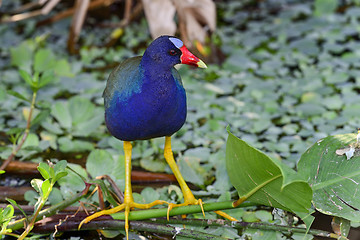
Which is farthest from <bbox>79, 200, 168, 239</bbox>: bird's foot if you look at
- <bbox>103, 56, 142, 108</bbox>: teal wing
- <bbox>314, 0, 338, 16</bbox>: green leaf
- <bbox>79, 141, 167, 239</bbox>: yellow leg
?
<bbox>314, 0, 338, 16</bbox>: green leaf

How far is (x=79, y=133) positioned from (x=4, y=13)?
1.63 m

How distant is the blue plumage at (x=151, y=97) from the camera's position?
1.67m

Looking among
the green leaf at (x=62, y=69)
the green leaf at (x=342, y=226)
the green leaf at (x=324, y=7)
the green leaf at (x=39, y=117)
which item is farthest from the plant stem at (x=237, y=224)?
the green leaf at (x=324, y=7)

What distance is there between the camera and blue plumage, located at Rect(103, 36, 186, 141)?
1.67 m

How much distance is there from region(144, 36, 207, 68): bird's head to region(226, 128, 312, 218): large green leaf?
1.04 feet

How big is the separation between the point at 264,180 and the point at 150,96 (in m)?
0.47

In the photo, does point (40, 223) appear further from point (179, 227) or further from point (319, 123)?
point (319, 123)

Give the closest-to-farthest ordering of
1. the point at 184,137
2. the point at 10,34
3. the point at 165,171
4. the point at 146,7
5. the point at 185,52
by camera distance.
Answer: the point at 185,52
the point at 165,171
the point at 184,137
the point at 146,7
the point at 10,34

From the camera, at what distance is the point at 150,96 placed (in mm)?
1671

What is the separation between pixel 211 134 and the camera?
2.41 metres

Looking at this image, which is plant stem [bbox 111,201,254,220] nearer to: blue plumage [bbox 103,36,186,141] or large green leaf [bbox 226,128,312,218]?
large green leaf [bbox 226,128,312,218]

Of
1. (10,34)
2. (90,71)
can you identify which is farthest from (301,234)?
(10,34)

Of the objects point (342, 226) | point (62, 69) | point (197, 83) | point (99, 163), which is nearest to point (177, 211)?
point (99, 163)

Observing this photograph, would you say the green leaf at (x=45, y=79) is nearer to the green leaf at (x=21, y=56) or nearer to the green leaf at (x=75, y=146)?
the green leaf at (x=75, y=146)
